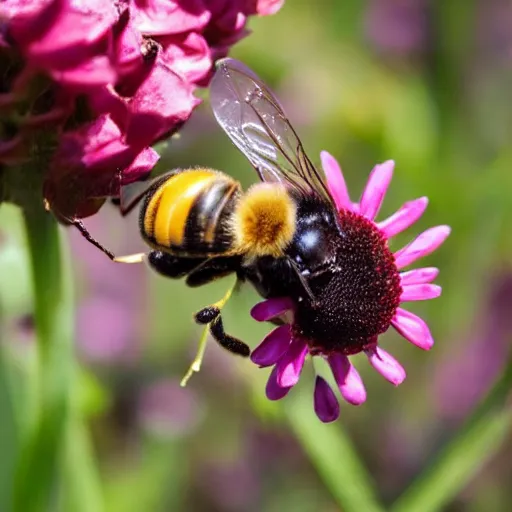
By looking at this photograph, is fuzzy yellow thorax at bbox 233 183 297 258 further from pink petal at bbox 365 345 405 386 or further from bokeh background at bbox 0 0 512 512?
bokeh background at bbox 0 0 512 512

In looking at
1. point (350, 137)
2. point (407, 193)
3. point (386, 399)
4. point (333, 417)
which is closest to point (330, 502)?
point (386, 399)

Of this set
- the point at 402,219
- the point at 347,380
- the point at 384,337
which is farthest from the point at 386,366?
the point at 384,337

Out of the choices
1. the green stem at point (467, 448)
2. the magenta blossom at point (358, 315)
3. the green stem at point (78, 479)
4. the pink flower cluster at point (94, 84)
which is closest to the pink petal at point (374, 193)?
the magenta blossom at point (358, 315)

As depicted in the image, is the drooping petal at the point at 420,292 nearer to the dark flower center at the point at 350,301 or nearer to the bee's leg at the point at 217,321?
the dark flower center at the point at 350,301

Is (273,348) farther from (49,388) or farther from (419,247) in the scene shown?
(49,388)

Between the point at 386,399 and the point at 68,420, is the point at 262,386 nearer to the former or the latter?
the point at 68,420

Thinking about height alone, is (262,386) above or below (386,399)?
above

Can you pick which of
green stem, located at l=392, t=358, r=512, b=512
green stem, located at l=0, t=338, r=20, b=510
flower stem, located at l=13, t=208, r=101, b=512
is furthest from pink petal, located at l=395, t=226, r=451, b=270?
green stem, located at l=0, t=338, r=20, b=510
